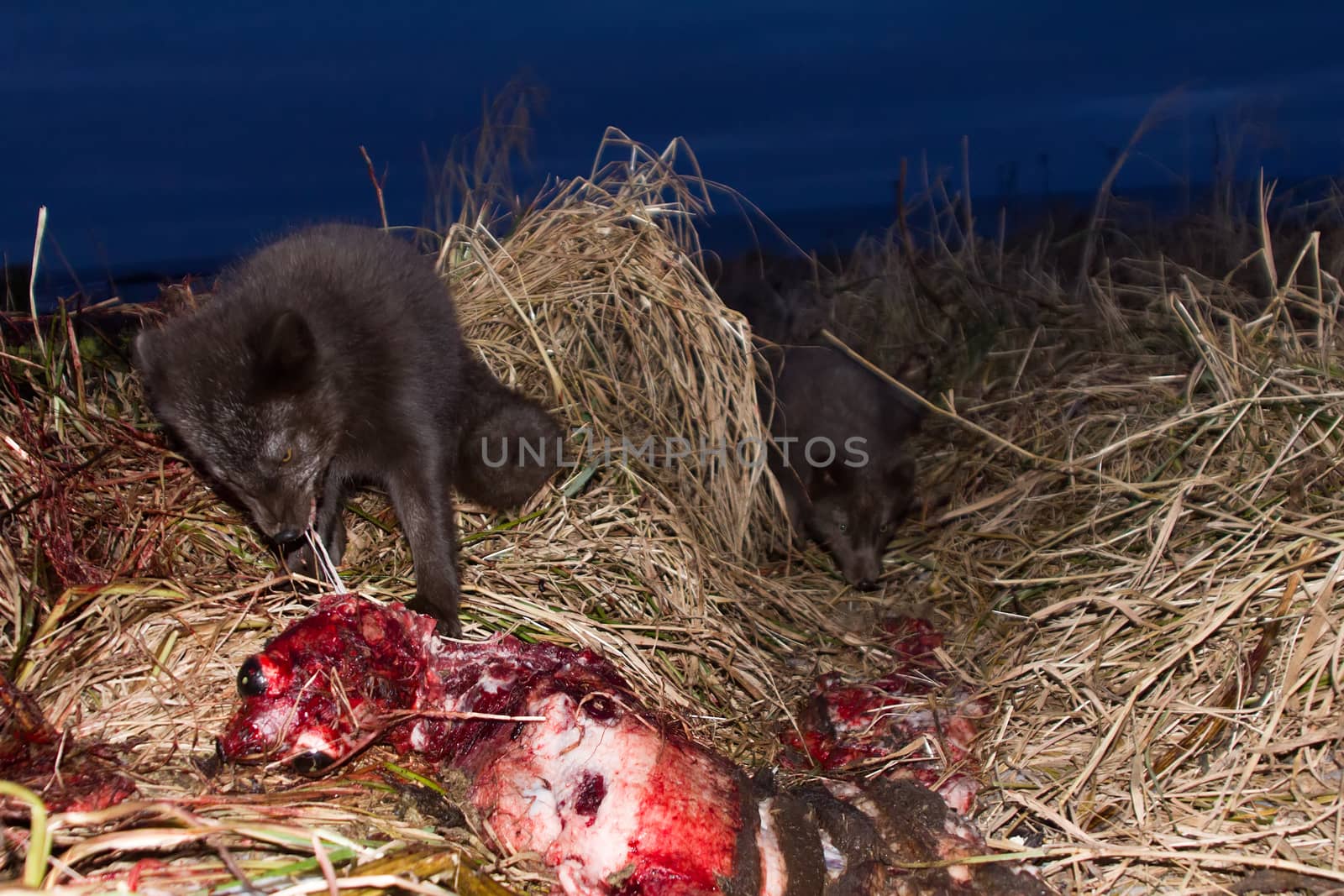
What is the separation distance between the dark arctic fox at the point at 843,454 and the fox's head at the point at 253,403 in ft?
8.88

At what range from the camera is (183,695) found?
10.9 ft

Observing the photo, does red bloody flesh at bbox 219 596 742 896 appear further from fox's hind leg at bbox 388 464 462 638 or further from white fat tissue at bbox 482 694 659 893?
fox's hind leg at bbox 388 464 462 638

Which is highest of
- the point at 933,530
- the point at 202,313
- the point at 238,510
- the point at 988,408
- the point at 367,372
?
the point at 202,313

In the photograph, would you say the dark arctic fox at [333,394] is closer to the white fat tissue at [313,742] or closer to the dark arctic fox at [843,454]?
the white fat tissue at [313,742]

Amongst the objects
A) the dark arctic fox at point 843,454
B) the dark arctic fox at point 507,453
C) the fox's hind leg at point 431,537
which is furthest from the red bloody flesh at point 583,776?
the dark arctic fox at point 843,454

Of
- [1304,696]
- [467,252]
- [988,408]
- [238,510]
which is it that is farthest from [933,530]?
[238,510]

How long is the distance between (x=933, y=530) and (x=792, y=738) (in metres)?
2.40

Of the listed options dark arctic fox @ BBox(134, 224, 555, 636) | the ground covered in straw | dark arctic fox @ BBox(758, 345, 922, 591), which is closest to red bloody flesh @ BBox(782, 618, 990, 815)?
the ground covered in straw

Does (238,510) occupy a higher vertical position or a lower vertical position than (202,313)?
lower

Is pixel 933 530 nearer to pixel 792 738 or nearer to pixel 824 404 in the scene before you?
pixel 824 404

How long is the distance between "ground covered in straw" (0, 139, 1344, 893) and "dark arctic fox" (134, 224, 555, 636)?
0.82 feet

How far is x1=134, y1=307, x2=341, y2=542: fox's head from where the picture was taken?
12.6 ft

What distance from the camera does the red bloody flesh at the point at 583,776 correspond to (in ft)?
Result: 9.04

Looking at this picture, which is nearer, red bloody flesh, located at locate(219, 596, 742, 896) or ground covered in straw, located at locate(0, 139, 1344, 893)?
red bloody flesh, located at locate(219, 596, 742, 896)
